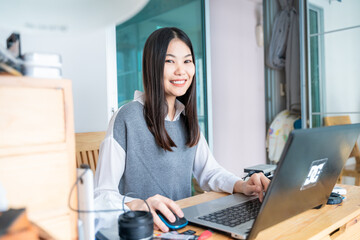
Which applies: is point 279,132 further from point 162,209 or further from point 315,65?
point 162,209

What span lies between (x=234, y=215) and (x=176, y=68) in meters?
0.71

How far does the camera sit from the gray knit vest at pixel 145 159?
1.22 metres

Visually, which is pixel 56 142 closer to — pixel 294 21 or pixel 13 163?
pixel 13 163

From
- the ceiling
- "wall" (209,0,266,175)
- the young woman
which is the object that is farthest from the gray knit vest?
"wall" (209,0,266,175)

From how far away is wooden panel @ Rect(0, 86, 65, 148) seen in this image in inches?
19.6

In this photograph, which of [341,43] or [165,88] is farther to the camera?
[341,43]

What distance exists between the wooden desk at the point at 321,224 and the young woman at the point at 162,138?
256 mm

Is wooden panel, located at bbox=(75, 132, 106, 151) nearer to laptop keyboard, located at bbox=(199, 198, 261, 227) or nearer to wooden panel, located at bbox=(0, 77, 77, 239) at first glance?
laptop keyboard, located at bbox=(199, 198, 261, 227)

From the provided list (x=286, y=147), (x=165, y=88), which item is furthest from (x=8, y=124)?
(x=165, y=88)

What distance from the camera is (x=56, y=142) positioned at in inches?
21.7

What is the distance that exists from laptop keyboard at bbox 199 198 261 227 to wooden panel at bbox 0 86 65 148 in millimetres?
458

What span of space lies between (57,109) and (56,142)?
0.19 feet

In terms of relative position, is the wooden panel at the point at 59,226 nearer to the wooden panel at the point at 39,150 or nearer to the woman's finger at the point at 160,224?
the wooden panel at the point at 39,150

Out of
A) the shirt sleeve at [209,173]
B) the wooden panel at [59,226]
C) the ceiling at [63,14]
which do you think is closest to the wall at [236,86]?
the shirt sleeve at [209,173]
